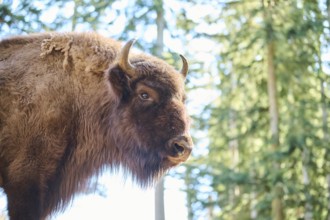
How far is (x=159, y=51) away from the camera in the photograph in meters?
11.3

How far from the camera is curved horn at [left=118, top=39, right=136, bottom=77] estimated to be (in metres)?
5.85

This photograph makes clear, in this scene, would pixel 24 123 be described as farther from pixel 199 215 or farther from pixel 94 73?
pixel 199 215

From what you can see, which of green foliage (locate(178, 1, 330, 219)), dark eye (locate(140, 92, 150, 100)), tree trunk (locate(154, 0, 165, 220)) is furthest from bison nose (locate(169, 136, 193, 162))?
green foliage (locate(178, 1, 330, 219))

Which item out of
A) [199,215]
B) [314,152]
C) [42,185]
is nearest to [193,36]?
[314,152]

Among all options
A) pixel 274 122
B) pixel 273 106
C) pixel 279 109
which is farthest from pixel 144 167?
pixel 279 109

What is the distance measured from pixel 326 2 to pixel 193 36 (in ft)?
10.9

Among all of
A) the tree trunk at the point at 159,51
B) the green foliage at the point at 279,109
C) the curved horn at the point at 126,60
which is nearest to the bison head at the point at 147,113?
the curved horn at the point at 126,60

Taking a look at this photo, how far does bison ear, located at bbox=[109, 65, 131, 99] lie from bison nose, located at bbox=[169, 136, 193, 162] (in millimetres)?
901

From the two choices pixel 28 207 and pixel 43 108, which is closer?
pixel 28 207

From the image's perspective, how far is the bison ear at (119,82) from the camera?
5.93 meters

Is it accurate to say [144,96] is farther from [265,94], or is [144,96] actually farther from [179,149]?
[265,94]

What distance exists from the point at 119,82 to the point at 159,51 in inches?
213

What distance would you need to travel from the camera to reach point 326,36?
541 inches

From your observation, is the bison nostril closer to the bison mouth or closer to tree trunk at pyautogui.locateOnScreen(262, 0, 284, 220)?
the bison mouth
